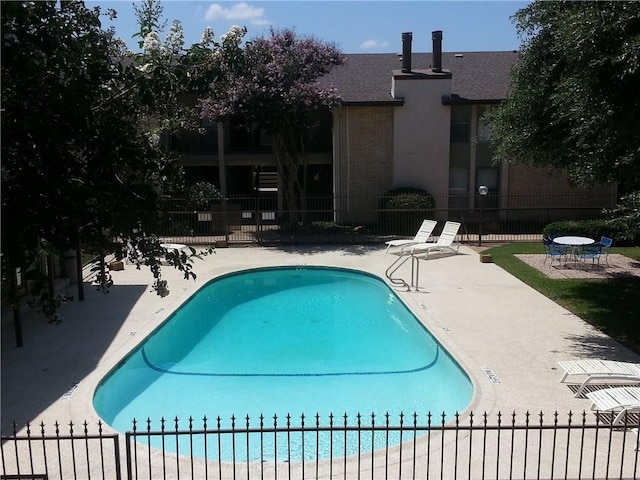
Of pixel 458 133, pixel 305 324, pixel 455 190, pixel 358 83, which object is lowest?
pixel 305 324

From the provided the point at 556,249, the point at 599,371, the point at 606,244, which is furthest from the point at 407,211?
the point at 599,371

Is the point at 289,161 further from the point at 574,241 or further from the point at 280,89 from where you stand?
the point at 574,241

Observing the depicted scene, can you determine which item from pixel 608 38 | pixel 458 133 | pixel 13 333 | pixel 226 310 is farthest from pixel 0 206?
pixel 458 133

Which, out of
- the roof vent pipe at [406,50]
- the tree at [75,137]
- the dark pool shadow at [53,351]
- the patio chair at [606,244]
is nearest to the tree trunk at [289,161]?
the roof vent pipe at [406,50]

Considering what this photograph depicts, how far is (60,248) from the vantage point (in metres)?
3.90

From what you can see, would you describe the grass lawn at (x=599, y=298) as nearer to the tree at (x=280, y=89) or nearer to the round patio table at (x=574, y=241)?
the round patio table at (x=574, y=241)

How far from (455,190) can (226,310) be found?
14748 mm

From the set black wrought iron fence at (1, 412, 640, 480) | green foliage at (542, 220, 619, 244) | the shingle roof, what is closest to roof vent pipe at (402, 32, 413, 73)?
the shingle roof

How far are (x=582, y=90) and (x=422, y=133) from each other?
1682 centimetres

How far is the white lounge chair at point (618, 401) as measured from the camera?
744cm

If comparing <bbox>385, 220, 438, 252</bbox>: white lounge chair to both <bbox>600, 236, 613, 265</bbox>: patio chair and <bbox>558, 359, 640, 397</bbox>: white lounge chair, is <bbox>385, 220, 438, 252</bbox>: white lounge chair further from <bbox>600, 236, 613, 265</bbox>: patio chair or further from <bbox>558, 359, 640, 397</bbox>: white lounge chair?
<bbox>558, 359, 640, 397</bbox>: white lounge chair

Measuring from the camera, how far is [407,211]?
24.1 m

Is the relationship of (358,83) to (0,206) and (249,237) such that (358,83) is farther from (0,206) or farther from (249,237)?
(0,206)

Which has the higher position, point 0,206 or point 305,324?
point 0,206
